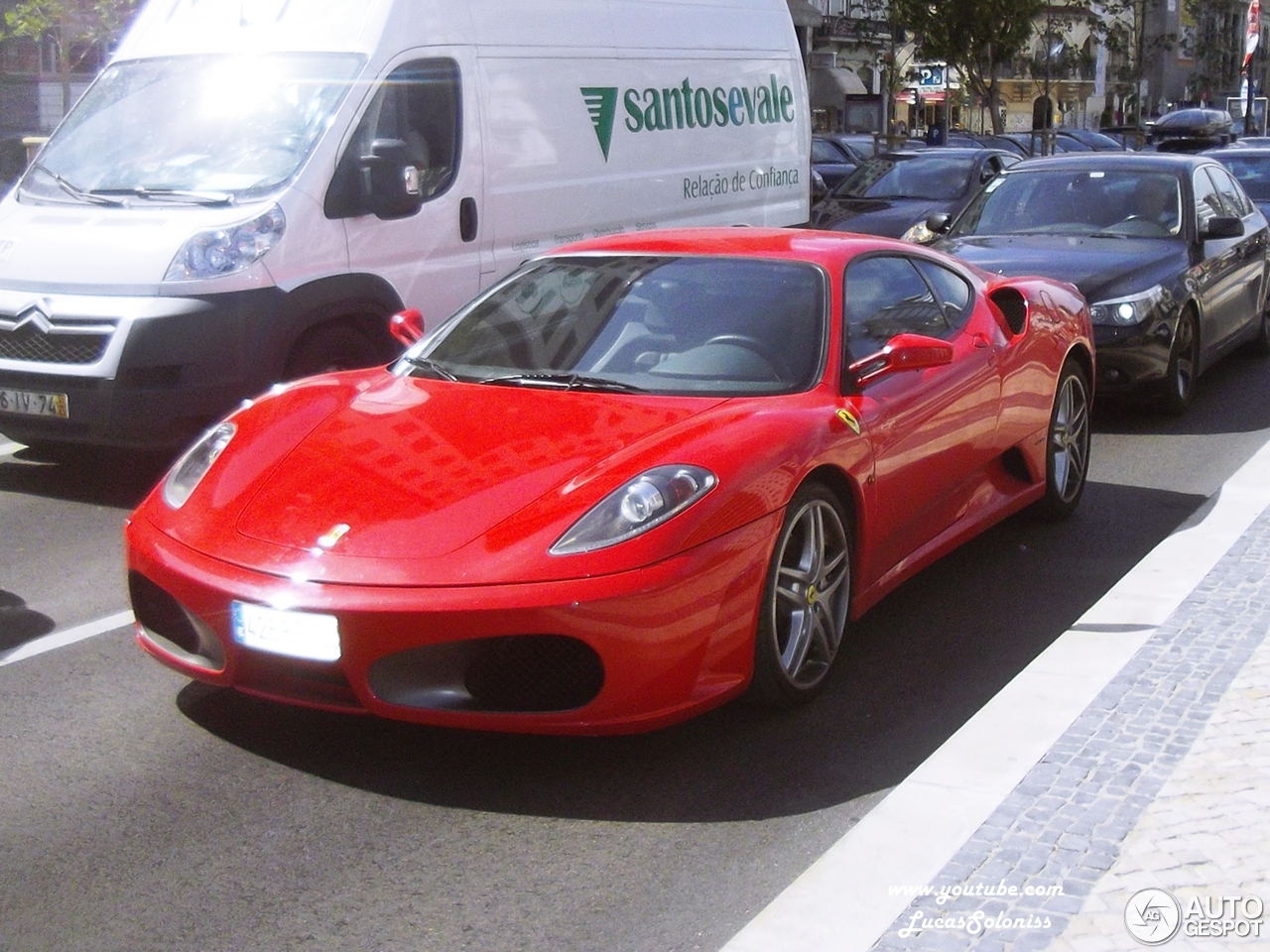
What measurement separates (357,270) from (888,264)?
10.6 feet

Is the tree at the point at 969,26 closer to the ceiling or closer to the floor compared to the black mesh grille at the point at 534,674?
closer to the ceiling

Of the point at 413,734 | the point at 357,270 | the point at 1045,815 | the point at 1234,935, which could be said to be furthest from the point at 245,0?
the point at 1234,935

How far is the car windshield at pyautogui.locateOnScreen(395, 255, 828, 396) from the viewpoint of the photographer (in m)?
5.12

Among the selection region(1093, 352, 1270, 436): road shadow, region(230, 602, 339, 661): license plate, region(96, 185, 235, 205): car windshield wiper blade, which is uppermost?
region(96, 185, 235, 205): car windshield wiper blade

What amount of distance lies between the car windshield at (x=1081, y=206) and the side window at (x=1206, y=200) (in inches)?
6.1

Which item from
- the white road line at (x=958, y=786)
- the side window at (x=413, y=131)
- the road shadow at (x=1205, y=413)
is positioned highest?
the side window at (x=413, y=131)

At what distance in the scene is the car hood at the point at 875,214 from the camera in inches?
644

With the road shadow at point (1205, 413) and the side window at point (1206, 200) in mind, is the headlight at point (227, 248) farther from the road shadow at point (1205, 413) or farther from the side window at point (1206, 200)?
the side window at point (1206, 200)

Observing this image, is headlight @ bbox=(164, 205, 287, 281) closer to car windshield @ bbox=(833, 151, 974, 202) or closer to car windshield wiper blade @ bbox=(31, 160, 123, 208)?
car windshield wiper blade @ bbox=(31, 160, 123, 208)

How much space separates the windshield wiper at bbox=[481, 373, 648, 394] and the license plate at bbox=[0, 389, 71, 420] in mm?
3088

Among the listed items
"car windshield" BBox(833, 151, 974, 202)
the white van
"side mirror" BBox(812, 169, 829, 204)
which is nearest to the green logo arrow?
the white van

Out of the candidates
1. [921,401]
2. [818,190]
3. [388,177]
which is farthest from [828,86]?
[921,401]

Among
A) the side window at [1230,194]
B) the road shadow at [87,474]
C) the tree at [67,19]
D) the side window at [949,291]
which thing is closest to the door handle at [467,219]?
the road shadow at [87,474]

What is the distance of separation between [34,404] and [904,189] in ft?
38.7
